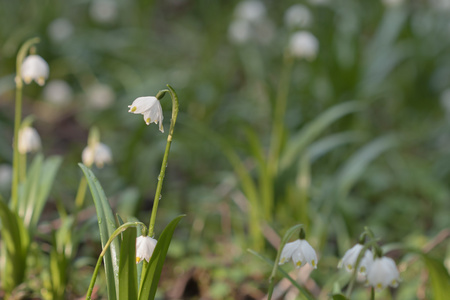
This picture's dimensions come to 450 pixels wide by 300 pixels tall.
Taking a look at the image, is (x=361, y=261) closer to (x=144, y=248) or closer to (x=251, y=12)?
(x=144, y=248)

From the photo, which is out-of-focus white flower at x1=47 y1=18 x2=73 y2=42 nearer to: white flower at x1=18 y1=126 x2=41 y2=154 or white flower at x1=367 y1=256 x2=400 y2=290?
white flower at x1=18 y1=126 x2=41 y2=154

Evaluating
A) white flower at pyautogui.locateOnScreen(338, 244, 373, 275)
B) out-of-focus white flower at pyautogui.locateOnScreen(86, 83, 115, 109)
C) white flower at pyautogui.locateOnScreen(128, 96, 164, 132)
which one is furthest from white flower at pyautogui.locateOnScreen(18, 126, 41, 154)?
out-of-focus white flower at pyautogui.locateOnScreen(86, 83, 115, 109)

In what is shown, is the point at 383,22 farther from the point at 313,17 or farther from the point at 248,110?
the point at 248,110

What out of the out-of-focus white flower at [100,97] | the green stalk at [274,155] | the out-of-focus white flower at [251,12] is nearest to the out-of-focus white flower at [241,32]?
the out-of-focus white flower at [251,12]

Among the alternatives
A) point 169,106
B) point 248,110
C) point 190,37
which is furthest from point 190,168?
point 190,37

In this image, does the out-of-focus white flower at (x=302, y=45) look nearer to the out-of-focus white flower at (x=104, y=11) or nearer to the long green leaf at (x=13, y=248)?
the long green leaf at (x=13, y=248)
